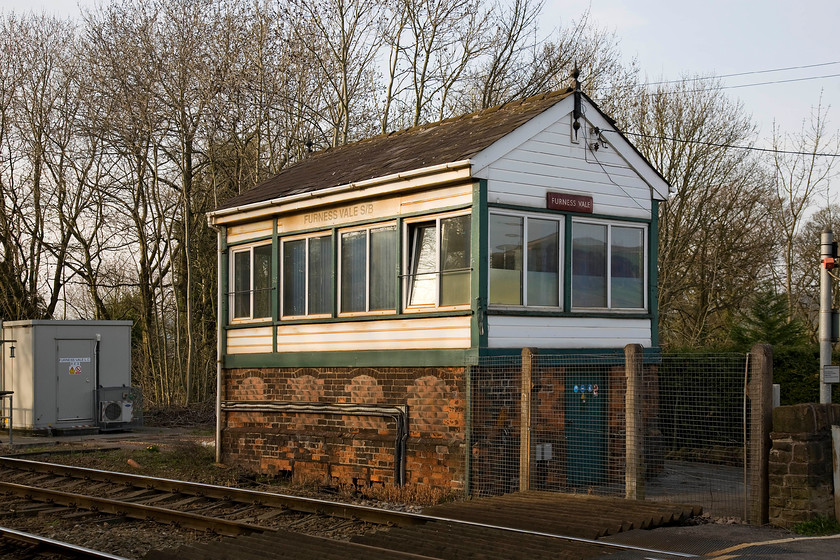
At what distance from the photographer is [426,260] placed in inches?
502

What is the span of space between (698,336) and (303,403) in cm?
1627

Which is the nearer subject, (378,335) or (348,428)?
(378,335)

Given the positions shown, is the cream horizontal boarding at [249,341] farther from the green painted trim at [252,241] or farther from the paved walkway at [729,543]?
the paved walkway at [729,543]

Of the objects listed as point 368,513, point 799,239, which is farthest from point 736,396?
point 799,239

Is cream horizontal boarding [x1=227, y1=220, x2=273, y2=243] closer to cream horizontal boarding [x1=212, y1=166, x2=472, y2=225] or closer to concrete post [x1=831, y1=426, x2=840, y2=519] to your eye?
cream horizontal boarding [x1=212, y1=166, x2=472, y2=225]

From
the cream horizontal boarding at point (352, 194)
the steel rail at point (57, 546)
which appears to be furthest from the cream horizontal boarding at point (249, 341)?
the steel rail at point (57, 546)

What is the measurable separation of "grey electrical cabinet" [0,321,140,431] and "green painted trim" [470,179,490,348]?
14291 mm

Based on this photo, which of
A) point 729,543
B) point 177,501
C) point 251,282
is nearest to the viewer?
point 729,543

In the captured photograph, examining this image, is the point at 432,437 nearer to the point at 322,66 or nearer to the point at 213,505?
the point at 213,505

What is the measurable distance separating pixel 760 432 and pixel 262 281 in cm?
861

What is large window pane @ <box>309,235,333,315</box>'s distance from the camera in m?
14.2

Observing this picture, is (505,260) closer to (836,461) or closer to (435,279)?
(435,279)

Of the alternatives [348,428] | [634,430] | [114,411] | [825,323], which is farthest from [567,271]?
[114,411]

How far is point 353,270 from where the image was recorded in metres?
13.8
